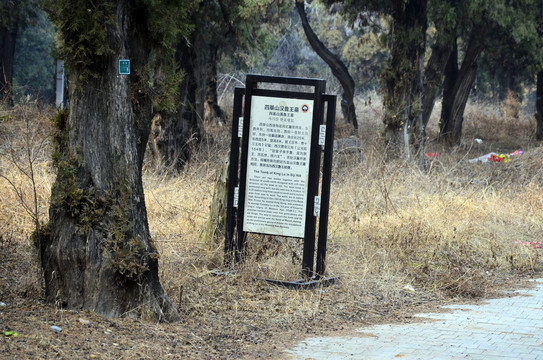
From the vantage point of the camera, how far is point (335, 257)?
8.52m

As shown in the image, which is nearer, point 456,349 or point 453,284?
point 456,349

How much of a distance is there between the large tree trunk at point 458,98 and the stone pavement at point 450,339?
17234 millimetres

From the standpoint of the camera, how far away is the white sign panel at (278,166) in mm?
7441

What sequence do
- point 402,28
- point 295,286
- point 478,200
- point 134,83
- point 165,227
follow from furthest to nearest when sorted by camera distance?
point 402,28 < point 478,200 < point 165,227 < point 295,286 < point 134,83

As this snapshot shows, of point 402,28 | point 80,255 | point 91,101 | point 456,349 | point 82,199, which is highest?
point 402,28

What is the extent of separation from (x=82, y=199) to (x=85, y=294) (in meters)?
0.71

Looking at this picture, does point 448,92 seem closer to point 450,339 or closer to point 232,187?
point 232,187

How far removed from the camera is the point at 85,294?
569 centimetres

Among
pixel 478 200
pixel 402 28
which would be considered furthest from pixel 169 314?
pixel 402 28

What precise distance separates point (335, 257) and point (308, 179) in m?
1.43

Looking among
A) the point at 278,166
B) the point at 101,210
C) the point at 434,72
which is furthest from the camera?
the point at 434,72

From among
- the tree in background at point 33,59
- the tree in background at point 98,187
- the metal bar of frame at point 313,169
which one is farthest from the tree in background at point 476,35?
the tree in background at point 33,59

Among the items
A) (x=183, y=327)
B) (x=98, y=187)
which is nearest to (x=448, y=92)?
(x=183, y=327)

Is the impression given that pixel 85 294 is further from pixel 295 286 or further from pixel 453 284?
pixel 453 284
